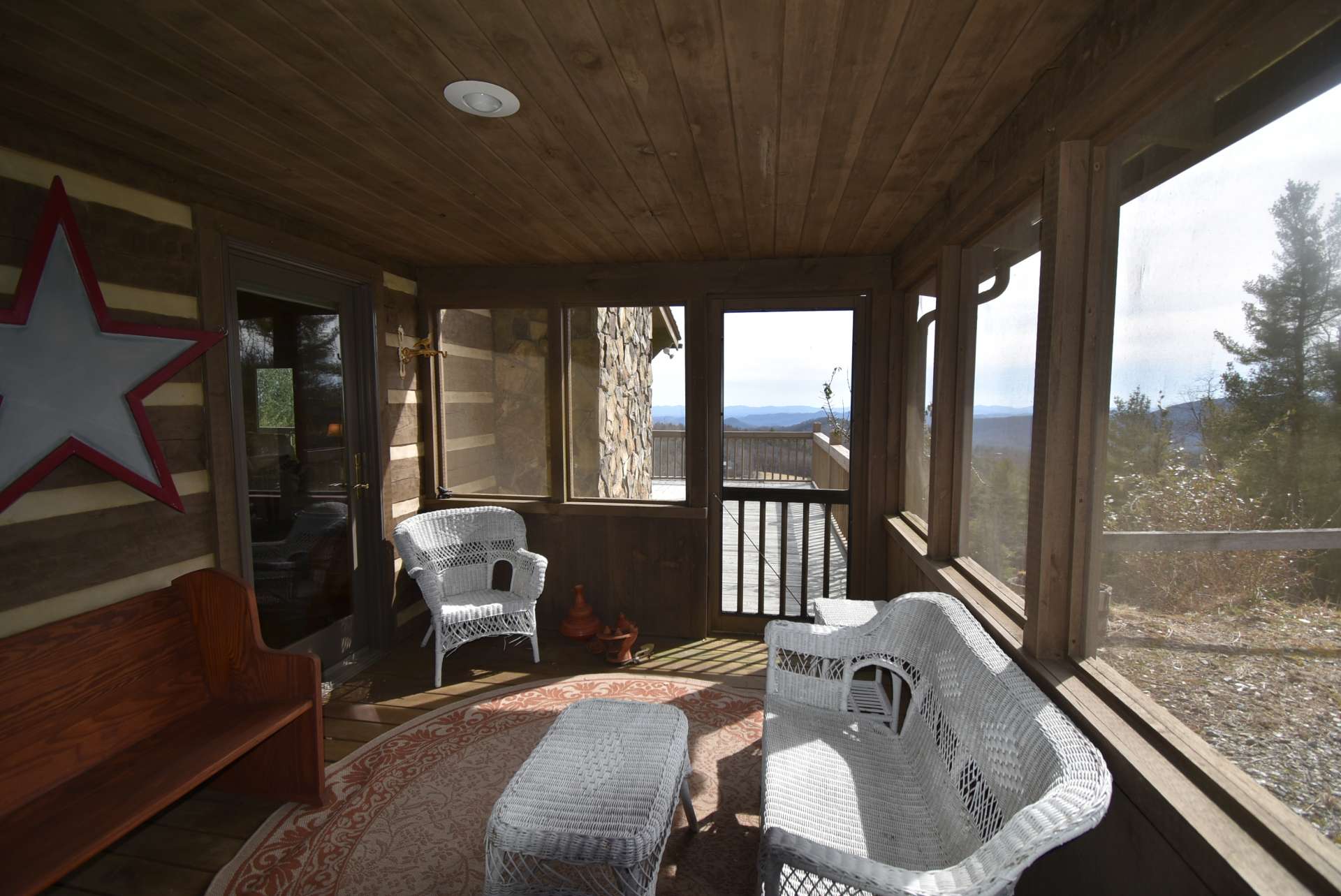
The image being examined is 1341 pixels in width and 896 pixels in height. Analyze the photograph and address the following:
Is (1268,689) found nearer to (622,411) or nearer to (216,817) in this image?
(216,817)

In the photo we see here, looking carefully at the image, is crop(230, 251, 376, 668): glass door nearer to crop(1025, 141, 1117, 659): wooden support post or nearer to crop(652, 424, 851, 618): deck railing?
crop(652, 424, 851, 618): deck railing

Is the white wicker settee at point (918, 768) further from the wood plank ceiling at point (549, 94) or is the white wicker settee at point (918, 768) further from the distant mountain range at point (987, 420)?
the wood plank ceiling at point (549, 94)

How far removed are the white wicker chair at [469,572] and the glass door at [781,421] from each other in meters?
1.16

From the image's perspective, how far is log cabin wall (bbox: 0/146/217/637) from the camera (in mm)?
1736

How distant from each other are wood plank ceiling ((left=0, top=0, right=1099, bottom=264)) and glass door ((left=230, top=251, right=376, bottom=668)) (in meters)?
0.50

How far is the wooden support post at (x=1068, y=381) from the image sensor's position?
143 cm

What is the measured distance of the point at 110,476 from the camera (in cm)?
196

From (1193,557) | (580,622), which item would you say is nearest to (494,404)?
(580,622)

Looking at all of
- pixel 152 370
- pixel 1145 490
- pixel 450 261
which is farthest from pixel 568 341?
pixel 1145 490

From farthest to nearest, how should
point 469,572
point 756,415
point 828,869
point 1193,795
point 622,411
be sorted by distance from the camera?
point 622,411, point 756,415, point 469,572, point 828,869, point 1193,795

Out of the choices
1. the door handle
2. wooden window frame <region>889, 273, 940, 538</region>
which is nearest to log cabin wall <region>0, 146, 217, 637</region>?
the door handle

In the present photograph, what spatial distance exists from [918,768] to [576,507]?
7.94 ft

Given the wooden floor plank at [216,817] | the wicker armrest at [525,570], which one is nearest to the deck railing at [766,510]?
the wicker armrest at [525,570]

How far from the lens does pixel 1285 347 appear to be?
894mm
